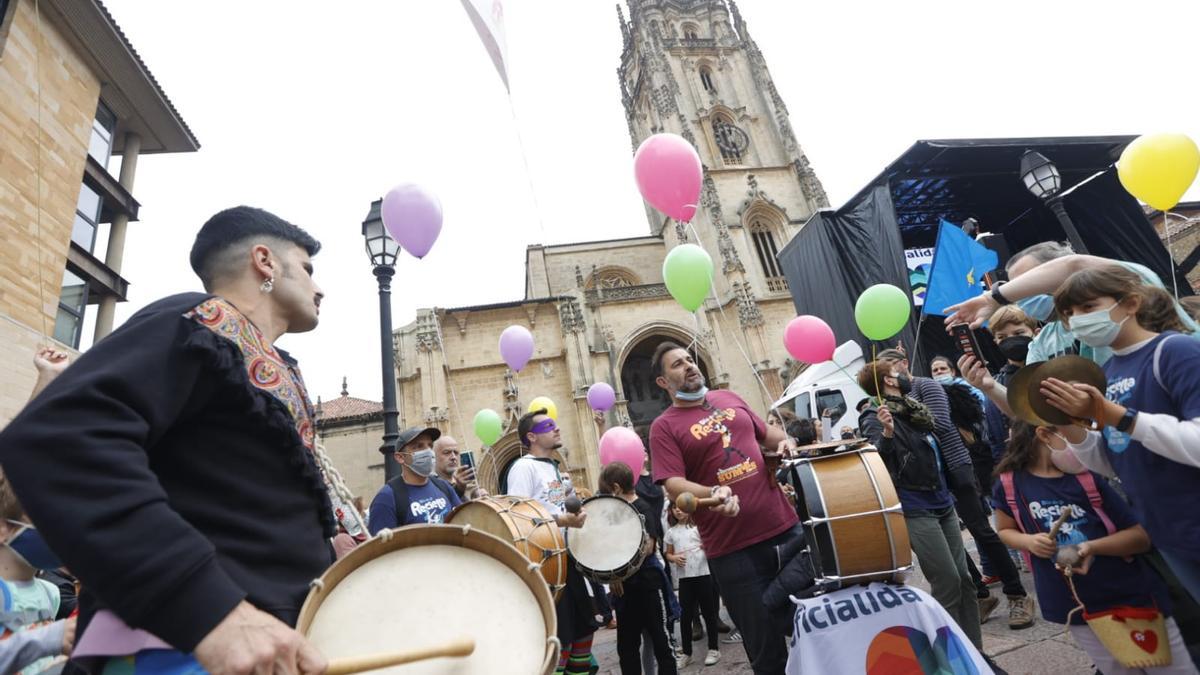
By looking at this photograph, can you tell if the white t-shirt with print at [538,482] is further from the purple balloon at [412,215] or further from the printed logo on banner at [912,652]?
the purple balloon at [412,215]

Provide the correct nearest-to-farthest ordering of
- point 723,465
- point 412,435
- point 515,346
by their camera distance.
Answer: point 723,465
point 412,435
point 515,346

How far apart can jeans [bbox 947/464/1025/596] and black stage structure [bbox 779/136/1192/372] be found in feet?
19.4

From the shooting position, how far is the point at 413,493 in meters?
3.96

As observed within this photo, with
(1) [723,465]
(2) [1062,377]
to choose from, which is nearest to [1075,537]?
(2) [1062,377]

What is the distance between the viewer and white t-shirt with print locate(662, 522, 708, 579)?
5.12 metres

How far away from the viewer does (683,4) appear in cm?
3167

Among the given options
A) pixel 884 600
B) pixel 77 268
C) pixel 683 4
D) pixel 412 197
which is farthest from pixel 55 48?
pixel 683 4

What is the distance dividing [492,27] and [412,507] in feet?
12.8

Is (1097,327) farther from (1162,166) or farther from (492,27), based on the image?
(1162,166)

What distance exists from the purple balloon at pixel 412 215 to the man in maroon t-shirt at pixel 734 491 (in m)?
3.53

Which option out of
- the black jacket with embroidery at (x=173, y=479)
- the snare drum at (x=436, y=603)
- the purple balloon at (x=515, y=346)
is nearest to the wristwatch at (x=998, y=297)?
the snare drum at (x=436, y=603)

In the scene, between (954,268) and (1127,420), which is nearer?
(1127,420)

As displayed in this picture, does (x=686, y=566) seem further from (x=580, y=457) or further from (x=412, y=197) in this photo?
(x=580, y=457)

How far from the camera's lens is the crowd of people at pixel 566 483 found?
2.97 feet
